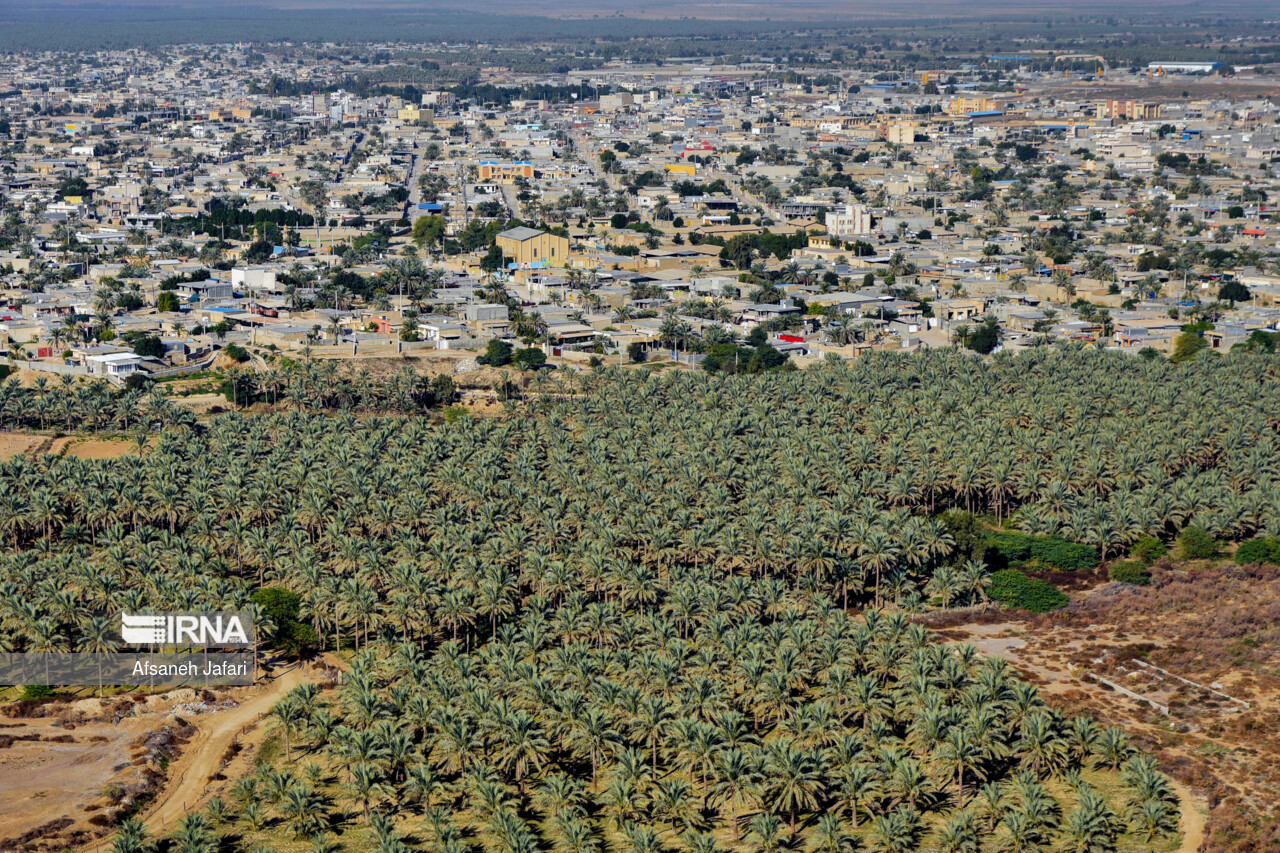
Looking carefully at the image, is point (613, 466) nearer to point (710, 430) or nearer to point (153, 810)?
point (710, 430)

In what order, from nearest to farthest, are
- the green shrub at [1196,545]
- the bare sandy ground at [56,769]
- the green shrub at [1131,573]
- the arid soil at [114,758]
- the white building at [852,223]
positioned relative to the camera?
the arid soil at [114,758] < the bare sandy ground at [56,769] < the green shrub at [1131,573] < the green shrub at [1196,545] < the white building at [852,223]

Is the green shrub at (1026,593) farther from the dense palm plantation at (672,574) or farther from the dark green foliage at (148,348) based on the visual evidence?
the dark green foliage at (148,348)

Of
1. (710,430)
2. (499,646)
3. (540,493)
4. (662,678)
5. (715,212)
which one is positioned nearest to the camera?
(662,678)

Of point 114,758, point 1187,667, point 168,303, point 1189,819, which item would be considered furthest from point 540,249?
point 1189,819

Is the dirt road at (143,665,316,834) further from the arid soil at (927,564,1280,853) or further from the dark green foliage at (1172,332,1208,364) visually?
the dark green foliage at (1172,332,1208,364)

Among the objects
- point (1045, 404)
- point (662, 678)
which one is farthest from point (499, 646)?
point (1045, 404)

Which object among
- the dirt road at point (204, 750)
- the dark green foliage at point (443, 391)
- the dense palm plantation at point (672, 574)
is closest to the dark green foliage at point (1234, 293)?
the dense palm plantation at point (672, 574)

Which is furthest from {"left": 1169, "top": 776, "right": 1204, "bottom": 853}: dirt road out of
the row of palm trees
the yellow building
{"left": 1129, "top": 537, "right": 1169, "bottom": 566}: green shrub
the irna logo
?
the yellow building
